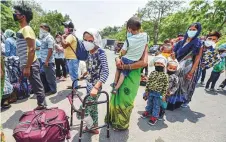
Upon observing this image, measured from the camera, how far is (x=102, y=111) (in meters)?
3.73

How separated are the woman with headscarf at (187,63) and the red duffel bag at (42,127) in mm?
2519

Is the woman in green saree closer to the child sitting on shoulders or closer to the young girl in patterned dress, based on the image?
the child sitting on shoulders

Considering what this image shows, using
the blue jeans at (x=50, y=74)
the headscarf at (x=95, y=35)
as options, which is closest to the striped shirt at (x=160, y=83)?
the headscarf at (x=95, y=35)

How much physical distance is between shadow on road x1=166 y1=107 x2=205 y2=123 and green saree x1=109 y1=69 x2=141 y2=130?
1.16m

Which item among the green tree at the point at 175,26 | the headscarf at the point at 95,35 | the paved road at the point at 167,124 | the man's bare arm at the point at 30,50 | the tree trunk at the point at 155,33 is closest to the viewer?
the headscarf at the point at 95,35

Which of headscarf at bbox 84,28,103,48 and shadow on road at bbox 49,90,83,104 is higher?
headscarf at bbox 84,28,103,48

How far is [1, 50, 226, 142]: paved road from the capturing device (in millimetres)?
2834

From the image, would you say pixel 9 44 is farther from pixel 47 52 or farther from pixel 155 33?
pixel 155 33

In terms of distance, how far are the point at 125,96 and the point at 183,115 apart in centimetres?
175

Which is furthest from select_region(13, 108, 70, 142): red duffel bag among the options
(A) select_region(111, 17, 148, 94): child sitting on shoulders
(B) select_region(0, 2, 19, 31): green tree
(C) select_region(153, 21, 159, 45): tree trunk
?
(C) select_region(153, 21, 159, 45): tree trunk

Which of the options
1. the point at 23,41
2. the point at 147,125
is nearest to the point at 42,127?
the point at 23,41

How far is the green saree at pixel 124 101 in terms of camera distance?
8.96ft

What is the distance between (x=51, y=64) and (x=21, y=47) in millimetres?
1317

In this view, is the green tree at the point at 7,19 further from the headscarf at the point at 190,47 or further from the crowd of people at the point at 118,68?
the headscarf at the point at 190,47
